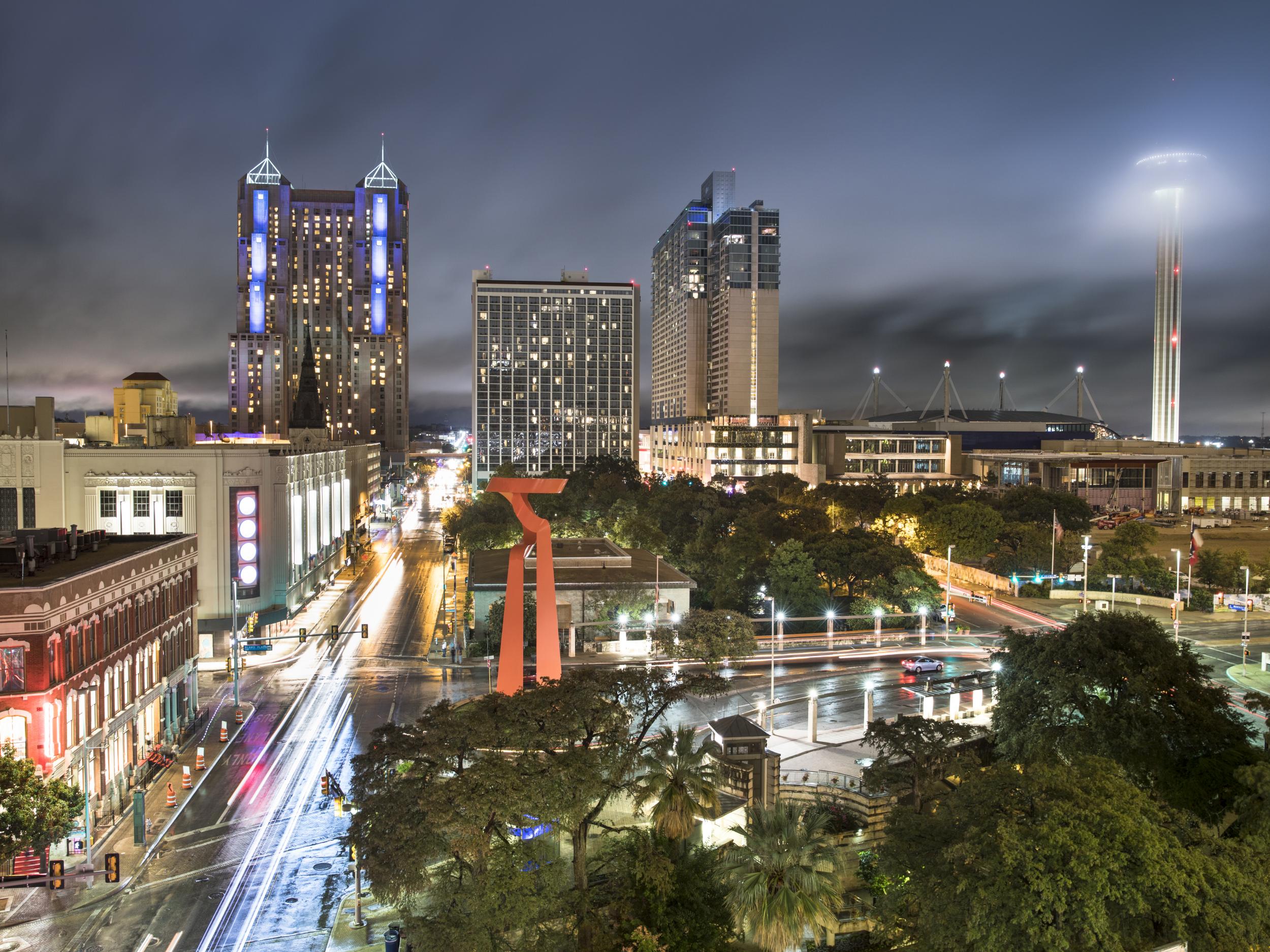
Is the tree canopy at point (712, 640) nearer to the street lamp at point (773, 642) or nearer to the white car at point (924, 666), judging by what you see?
the street lamp at point (773, 642)

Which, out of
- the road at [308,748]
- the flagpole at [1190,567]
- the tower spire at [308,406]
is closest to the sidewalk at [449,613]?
the road at [308,748]

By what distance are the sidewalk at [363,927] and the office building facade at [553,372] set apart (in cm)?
15297

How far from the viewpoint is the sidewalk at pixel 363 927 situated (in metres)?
24.6

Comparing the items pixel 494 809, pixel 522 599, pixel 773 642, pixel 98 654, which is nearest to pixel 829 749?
pixel 522 599

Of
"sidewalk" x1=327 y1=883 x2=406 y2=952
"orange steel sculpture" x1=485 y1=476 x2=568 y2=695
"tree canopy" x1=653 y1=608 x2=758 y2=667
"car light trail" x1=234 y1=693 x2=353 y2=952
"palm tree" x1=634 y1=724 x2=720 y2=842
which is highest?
"orange steel sculpture" x1=485 y1=476 x2=568 y2=695

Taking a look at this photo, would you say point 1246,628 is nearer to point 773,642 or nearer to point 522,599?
point 773,642

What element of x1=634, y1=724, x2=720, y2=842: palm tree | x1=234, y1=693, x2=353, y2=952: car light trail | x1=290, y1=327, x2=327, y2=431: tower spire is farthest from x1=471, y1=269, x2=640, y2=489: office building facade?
x1=634, y1=724, x2=720, y2=842: palm tree

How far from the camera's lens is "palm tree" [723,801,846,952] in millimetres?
21500

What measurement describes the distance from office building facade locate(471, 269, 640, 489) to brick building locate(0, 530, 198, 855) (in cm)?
13684

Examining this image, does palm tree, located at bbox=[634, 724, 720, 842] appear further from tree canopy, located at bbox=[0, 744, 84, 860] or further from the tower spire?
the tower spire

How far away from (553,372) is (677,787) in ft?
532

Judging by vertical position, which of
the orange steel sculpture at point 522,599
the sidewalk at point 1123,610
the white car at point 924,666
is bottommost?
the white car at point 924,666

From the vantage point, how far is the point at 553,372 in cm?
18275

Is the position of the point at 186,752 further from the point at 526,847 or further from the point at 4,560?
the point at 526,847
